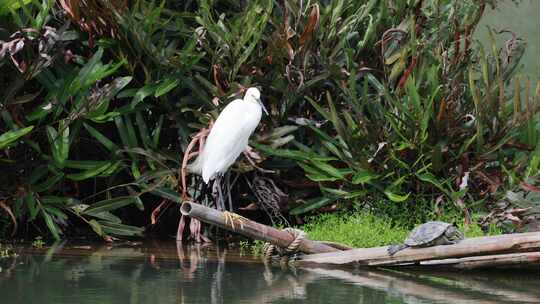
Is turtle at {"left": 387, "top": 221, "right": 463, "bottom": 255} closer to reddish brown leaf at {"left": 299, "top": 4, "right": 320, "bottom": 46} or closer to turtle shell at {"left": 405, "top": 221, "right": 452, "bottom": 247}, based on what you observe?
turtle shell at {"left": 405, "top": 221, "right": 452, "bottom": 247}

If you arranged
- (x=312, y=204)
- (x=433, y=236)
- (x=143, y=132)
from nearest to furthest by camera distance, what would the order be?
(x=433, y=236)
(x=312, y=204)
(x=143, y=132)

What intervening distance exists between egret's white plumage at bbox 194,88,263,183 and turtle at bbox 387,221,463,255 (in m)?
1.85

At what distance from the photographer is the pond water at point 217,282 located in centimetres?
681

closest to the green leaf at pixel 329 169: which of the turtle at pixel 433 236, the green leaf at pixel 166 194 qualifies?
the green leaf at pixel 166 194

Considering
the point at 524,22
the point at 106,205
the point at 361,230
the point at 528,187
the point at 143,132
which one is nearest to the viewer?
the point at 361,230

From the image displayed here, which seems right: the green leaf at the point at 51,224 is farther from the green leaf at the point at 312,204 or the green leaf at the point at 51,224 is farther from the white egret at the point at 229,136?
the green leaf at the point at 312,204

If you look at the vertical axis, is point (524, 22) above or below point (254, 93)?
above

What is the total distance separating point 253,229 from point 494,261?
5.73 ft

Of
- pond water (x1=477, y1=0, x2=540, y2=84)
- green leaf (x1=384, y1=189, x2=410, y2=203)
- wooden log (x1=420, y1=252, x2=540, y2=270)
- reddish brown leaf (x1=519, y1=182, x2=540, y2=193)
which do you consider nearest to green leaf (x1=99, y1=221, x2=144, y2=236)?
green leaf (x1=384, y1=189, x2=410, y2=203)

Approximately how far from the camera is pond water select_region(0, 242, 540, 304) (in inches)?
268

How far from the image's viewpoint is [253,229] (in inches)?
320

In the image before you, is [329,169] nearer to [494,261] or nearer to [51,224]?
[494,261]

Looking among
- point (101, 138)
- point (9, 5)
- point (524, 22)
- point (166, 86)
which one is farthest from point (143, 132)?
point (524, 22)

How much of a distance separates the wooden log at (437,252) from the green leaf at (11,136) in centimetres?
259
